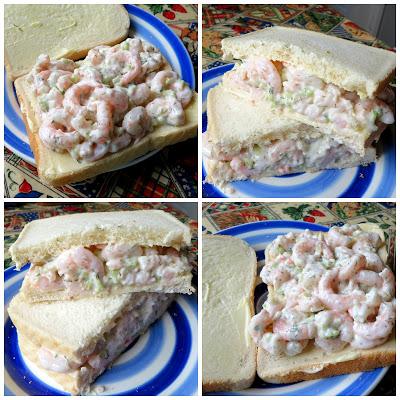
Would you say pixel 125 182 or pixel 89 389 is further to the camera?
pixel 125 182

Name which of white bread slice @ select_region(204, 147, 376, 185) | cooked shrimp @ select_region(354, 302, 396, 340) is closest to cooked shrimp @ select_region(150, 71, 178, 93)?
white bread slice @ select_region(204, 147, 376, 185)

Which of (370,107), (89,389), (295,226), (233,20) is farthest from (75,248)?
(233,20)

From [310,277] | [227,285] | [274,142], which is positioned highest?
[274,142]

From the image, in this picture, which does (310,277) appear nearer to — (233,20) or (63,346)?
(63,346)

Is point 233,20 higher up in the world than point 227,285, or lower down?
higher up

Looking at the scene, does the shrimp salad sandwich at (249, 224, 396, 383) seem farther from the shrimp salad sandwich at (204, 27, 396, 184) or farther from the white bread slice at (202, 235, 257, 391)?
the shrimp salad sandwich at (204, 27, 396, 184)

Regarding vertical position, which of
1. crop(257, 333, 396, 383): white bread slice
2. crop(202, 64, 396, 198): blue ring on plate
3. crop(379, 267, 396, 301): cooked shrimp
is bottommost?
crop(257, 333, 396, 383): white bread slice

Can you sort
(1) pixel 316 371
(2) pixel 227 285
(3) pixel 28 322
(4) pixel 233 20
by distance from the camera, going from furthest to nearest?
(4) pixel 233 20 → (2) pixel 227 285 → (3) pixel 28 322 → (1) pixel 316 371
